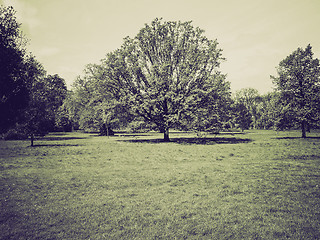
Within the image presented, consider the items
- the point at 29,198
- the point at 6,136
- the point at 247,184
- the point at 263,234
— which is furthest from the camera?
the point at 6,136

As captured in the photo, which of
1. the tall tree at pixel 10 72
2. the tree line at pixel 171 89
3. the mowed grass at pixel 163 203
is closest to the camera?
the mowed grass at pixel 163 203

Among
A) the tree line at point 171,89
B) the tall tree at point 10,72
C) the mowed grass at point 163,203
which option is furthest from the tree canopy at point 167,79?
the mowed grass at point 163,203

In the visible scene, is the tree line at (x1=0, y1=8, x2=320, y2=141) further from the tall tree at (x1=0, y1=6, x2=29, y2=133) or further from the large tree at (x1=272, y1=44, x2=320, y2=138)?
the tall tree at (x1=0, y1=6, x2=29, y2=133)

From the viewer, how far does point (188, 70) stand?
32750 millimetres

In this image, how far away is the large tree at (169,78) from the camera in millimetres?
A: 32781

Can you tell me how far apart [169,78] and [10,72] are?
74.3ft

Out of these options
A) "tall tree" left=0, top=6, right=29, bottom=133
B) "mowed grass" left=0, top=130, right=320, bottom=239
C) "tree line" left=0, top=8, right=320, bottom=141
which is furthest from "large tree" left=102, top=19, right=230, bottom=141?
"mowed grass" left=0, top=130, right=320, bottom=239

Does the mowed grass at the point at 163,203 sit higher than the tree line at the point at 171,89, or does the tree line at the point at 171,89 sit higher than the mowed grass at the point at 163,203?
the tree line at the point at 171,89

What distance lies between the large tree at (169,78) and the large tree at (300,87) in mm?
14020

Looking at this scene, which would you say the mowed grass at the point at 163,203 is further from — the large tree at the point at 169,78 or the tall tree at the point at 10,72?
the large tree at the point at 169,78

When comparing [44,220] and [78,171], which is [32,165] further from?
[44,220]

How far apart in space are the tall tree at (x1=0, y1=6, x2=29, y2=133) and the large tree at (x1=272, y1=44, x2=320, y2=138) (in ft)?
147

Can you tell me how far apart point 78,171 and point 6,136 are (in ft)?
138

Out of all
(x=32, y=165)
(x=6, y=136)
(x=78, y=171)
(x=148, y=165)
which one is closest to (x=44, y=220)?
(x=78, y=171)
